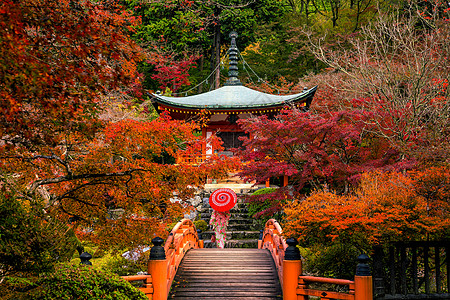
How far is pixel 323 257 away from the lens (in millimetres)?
7344

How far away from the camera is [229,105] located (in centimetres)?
1705

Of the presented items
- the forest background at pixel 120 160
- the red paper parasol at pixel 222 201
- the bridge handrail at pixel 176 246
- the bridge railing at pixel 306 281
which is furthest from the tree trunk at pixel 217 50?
the bridge railing at pixel 306 281

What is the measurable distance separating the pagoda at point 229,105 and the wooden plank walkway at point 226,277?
7.45 meters

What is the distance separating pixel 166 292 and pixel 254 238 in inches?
286

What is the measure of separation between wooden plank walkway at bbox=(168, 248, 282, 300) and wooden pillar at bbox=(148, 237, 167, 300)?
0.49m

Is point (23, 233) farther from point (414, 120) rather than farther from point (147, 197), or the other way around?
point (414, 120)

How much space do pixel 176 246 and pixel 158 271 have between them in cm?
152

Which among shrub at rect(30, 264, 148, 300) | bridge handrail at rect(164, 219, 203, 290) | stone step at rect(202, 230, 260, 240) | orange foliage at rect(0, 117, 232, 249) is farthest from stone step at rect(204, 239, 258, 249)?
shrub at rect(30, 264, 148, 300)

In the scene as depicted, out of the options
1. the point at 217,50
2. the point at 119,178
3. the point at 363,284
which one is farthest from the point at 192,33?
the point at 363,284

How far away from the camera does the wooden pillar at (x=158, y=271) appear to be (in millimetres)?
6219

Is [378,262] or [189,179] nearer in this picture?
[378,262]

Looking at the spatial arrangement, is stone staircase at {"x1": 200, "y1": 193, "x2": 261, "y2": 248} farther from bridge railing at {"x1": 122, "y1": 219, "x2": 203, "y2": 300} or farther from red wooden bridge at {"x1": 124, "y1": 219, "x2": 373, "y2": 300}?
bridge railing at {"x1": 122, "y1": 219, "x2": 203, "y2": 300}

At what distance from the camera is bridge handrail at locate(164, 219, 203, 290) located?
7.00 meters

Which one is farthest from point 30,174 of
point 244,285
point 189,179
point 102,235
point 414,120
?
point 414,120
